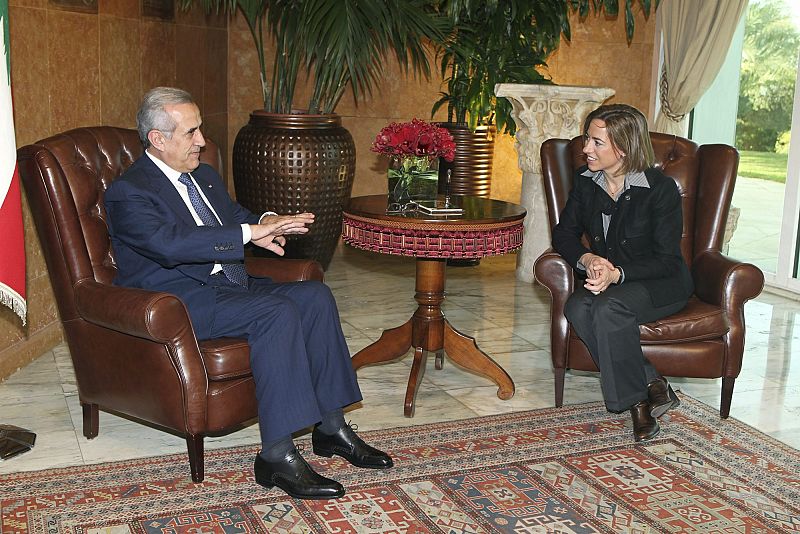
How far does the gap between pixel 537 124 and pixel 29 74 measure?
304cm

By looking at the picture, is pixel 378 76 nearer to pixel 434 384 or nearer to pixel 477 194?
pixel 477 194

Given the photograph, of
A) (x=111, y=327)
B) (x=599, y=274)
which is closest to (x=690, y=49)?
(x=599, y=274)

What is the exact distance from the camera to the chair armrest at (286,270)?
147 inches

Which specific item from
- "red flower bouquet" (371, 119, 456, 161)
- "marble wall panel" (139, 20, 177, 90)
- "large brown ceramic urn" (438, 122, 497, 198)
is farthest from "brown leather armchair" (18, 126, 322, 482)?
"large brown ceramic urn" (438, 122, 497, 198)

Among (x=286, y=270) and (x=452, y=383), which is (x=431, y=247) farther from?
(x=452, y=383)

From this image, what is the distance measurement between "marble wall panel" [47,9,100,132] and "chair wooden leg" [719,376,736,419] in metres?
3.10

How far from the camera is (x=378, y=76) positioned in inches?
288

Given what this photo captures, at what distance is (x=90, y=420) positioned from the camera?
3.58 meters

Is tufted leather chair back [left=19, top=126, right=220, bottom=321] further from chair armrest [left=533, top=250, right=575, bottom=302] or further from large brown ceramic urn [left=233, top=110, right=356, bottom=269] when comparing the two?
large brown ceramic urn [left=233, top=110, right=356, bottom=269]

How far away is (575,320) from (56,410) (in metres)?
2.05

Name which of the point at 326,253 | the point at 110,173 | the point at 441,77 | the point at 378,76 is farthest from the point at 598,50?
the point at 110,173

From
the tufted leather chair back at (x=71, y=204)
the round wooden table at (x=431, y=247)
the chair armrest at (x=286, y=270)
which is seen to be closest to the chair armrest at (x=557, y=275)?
the round wooden table at (x=431, y=247)

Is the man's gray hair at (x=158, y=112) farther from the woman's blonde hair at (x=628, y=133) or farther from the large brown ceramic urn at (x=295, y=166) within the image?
the large brown ceramic urn at (x=295, y=166)

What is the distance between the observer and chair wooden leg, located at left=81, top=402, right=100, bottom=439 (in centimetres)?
356
